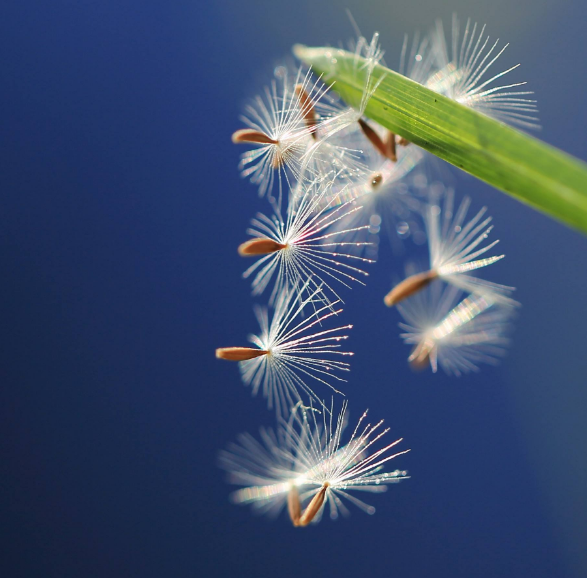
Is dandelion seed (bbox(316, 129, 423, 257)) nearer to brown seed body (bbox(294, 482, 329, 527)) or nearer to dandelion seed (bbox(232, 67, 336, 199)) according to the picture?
dandelion seed (bbox(232, 67, 336, 199))

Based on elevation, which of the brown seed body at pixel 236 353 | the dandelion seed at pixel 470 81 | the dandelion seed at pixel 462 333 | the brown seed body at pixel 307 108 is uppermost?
the dandelion seed at pixel 470 81

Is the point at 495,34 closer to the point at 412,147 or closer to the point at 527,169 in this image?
the point at 412,147

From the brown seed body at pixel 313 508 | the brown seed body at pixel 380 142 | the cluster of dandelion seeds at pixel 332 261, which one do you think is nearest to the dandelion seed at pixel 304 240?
the cluster of dandelion seeds at pixel 332 261

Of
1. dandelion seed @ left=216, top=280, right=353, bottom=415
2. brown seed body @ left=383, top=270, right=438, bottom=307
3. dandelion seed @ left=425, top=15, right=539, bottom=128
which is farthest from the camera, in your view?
dandelion seed @ left=425, top=15, right=539, bottom=128

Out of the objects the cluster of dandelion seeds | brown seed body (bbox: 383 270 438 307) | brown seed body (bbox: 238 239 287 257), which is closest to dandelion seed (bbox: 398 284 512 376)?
the cluster of dandelion seeds

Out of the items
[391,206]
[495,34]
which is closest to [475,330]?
[391,206]

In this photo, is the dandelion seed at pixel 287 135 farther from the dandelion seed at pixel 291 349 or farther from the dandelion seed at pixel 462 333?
the dandelion seed at pixel 462 333

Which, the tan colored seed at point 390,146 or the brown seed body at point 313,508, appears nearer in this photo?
the brown seed body at point 313,508
